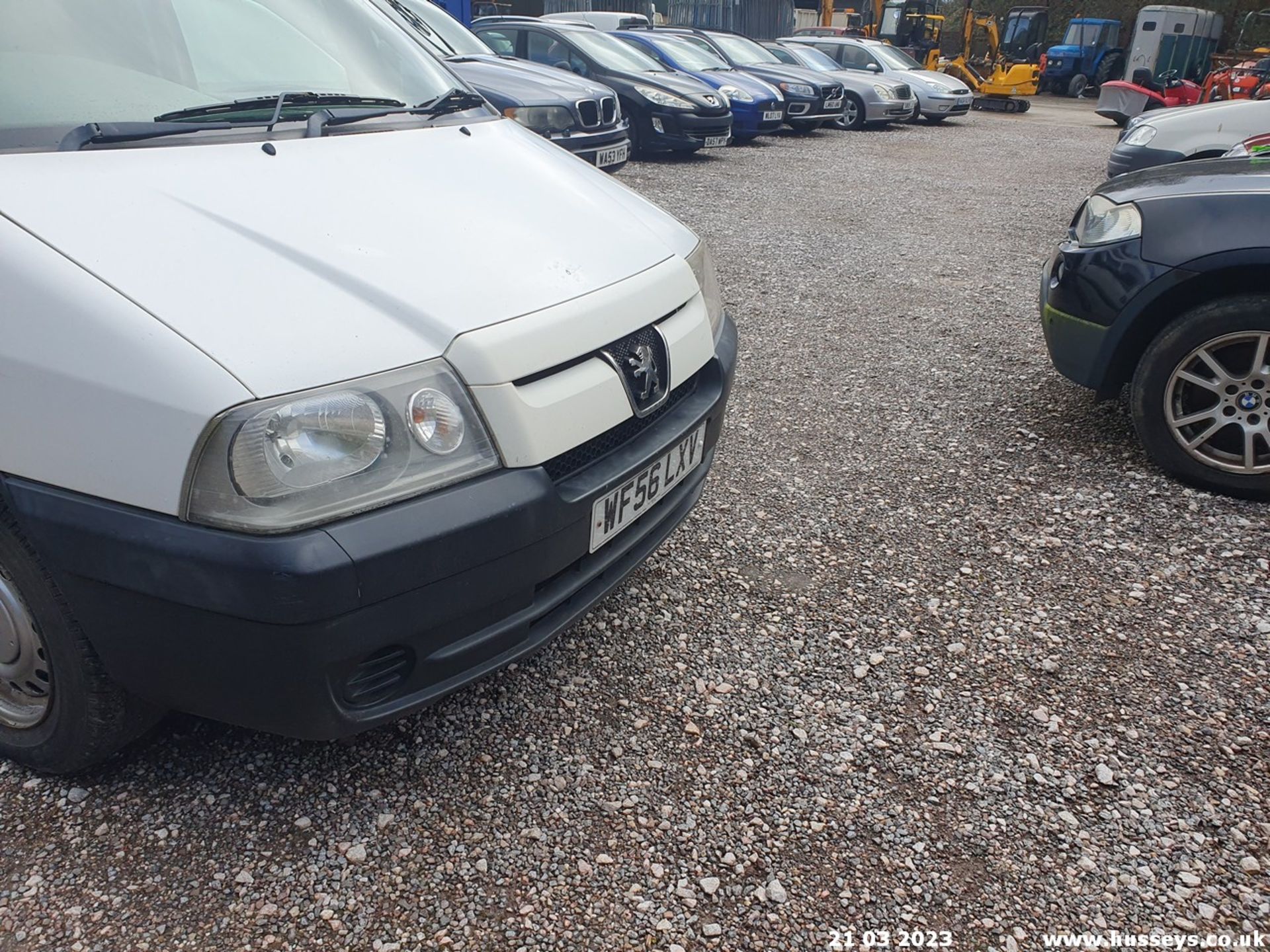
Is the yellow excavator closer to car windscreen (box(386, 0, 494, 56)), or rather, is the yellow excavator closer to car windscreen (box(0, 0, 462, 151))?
car windscreen (box(386, 0, 494, 56))

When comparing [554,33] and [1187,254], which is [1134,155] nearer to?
[1187,254]

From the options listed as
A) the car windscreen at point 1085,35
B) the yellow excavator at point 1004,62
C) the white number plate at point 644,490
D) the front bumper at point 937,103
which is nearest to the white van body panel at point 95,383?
the white number plate at point 644,490

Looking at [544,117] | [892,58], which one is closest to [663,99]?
[544,117]

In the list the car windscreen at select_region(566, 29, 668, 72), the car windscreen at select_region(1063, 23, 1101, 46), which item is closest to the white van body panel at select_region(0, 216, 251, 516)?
the car windscreen at select_region(566, 29, 668, 72)

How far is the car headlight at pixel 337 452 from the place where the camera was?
1.69 metres

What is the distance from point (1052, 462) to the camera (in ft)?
13.1

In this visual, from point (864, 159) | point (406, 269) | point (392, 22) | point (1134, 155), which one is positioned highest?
point (392, 22)

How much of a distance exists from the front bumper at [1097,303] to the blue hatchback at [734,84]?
10.2 metres

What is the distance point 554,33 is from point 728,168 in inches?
115

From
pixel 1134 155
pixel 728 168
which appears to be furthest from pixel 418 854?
pixel 728 168

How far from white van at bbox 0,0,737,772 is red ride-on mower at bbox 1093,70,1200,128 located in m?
16.6

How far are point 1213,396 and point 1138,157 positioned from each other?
5.53 m

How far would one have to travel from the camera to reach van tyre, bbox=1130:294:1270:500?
3.46m
